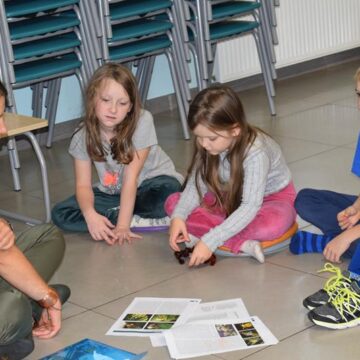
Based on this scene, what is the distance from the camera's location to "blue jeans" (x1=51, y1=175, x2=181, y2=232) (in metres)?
3.32

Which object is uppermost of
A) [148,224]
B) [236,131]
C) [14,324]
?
[236,131]

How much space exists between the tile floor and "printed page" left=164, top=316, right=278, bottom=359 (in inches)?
1.2

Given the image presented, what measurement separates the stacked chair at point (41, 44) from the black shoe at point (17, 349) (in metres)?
1.78

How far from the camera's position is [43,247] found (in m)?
2.51

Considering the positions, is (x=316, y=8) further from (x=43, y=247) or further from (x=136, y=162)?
(x=43, y=247)

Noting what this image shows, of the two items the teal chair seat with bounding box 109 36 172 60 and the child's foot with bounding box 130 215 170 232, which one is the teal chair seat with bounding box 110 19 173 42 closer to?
the teal chair seat with bounding box 109 36 172 60

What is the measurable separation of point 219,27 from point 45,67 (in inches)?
45.5

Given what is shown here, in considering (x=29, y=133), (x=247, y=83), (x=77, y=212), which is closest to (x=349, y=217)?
(x=77, y=212)

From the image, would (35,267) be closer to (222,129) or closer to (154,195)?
(222,129)

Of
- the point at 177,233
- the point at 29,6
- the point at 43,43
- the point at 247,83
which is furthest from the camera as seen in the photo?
the point at 247,83

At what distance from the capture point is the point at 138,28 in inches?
170

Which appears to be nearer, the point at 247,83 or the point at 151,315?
the point at 151,315

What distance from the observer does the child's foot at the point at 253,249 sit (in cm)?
284

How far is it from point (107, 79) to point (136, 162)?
34cm
